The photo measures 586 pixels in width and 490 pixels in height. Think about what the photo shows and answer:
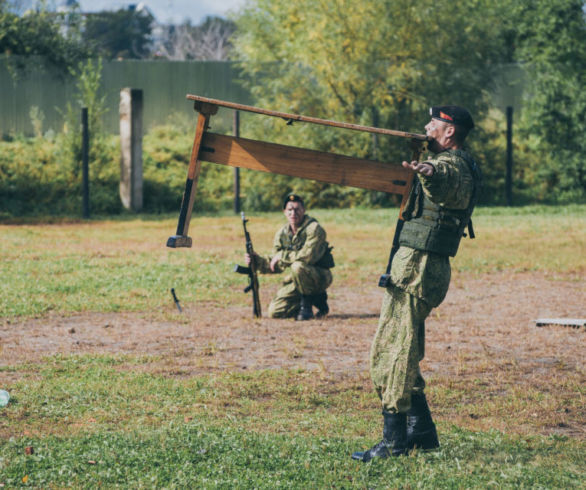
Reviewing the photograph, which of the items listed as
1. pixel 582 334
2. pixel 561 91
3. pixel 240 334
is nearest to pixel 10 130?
pixel 561 91

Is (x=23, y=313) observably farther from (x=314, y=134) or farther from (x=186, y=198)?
(x=314, y=134)

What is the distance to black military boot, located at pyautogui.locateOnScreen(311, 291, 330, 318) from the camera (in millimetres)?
10163

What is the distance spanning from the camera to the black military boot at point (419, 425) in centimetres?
521

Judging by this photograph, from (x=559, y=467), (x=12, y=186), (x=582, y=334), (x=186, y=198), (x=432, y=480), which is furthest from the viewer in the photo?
(x=12, y=186)

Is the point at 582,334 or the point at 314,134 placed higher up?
the point at 314,134

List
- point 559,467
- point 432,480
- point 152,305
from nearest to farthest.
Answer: point 432,480 → point 559,467 → point 152,305

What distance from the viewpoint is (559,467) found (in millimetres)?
5031

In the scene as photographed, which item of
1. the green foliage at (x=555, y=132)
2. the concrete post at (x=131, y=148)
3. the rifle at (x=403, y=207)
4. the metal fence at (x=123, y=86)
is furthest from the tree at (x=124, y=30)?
the rifle at (x=403, y=207)

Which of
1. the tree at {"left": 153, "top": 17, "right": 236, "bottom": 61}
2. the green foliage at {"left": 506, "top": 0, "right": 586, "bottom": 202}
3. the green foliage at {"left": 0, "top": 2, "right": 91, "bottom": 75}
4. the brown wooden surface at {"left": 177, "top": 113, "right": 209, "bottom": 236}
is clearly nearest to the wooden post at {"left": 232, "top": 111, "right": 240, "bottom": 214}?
the green foliage at {"left": 0, "top": 2, "right": 91, "bottom": 75}

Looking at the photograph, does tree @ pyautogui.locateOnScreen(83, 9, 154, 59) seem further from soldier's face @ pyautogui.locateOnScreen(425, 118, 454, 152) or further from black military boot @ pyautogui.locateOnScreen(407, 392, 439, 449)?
black military boot @ pyautogui.locateOnScreen(407, 392, 439, 449)

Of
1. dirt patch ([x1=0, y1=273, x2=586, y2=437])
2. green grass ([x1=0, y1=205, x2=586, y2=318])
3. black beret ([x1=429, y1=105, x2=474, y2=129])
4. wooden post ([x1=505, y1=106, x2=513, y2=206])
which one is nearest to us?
black beret ([x1=429, y1=105, x2=474, y2=129])

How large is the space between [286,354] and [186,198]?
3.04 m

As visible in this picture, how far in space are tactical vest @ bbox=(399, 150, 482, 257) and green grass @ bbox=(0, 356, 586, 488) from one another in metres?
1.20

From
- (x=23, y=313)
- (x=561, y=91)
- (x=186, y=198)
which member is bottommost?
(x=23, y=313)
